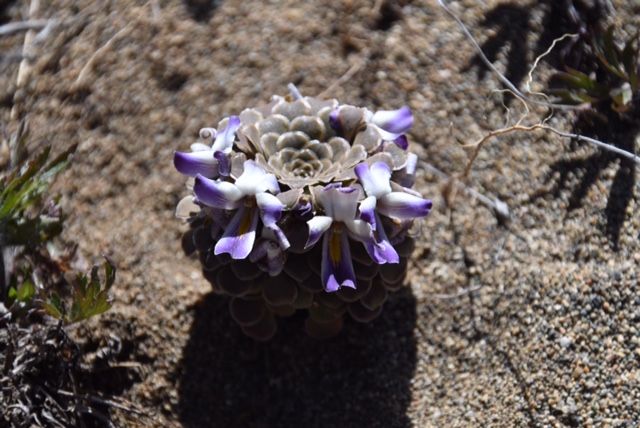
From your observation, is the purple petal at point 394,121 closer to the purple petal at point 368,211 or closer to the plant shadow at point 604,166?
the purple petal at point 368,211

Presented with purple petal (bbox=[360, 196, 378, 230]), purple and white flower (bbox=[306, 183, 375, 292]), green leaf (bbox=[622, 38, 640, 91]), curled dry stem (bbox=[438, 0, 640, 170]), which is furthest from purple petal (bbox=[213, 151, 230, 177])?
green leaf (bbox=[622, 38, 640, 91])

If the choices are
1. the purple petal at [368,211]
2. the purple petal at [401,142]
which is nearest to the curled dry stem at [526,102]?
the purple petal at [401,142]

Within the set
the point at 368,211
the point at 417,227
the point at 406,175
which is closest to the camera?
the point at 368,211

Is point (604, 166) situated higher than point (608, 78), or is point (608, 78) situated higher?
point (608, 78)

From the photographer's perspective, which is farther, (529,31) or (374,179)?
(529,31)

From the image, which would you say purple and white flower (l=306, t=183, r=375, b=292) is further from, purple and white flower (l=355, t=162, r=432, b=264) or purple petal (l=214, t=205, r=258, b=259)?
purple petal (l=214, t=205, r=258, b=259)

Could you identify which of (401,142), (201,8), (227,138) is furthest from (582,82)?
(201,8)

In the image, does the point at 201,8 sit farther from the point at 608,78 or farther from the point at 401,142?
the point at 608,78
